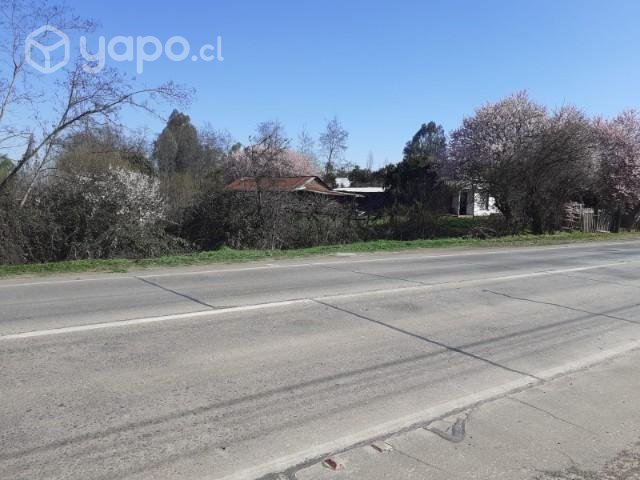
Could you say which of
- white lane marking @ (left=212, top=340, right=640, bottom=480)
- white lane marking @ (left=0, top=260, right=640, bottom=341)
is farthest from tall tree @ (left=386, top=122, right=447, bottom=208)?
white lane marking @ (left=212, top=340, right=640, bottom=480)

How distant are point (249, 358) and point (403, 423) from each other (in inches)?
79.9

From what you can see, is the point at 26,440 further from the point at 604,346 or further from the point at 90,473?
the point at 604,346

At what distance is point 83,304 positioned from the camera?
8.43 meters

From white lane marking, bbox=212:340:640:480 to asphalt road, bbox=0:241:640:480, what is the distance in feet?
0.08

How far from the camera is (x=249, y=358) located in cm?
591

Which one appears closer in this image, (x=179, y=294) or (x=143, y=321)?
(x=143, y=321)

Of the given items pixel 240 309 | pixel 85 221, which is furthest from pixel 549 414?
pixel 85 221

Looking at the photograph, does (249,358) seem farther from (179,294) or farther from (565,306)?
(565,306)

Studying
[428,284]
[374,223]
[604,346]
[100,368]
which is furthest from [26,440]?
[374,223]

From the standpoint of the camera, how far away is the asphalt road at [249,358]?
12.8 ft

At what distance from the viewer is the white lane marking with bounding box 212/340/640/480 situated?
3.65m

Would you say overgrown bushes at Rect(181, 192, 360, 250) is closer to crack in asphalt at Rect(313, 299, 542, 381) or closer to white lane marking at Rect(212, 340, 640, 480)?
crack in asphalt at Rect(313, 299, 542, 381)

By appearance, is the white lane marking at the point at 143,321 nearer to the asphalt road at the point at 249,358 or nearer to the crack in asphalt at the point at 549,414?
the asphalt road at the point at 249,358

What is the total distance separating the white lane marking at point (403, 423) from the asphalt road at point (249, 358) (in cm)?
2
